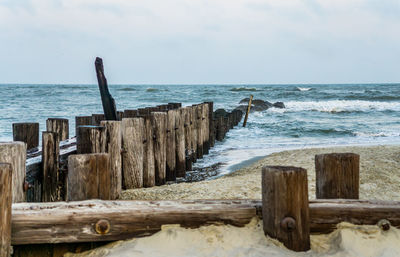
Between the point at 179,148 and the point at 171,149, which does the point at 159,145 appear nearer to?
the point at 171,149

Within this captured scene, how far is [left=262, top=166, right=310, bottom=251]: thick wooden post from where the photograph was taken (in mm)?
2535

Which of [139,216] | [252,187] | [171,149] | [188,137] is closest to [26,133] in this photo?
[139,216]

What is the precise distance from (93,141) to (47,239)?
1482 millimetres

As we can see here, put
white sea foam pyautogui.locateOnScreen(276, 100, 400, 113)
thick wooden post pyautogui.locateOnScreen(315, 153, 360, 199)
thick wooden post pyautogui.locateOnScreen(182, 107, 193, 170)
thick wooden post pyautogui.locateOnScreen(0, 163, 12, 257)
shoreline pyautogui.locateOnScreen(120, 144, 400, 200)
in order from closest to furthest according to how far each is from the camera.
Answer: thick wooden post pyautogui.locateOnScreen(0, 163, 12, 257)
thick wooden post pyautogui.locateOnScreen(315, 153, 360, 199)
shoreline pyautogui.locateOnScreen(120, 144, 400, 200)
thick wooden post pyautogui.locateOnScreen(182, 107, 193, 170)
white sea foam pyautogui.locateOnScreen(276, 100, 400, 113)

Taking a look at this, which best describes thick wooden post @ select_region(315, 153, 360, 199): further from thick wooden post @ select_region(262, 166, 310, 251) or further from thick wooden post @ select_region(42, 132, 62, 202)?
thick wooden post @ select_region(42, 132, 62, 202)

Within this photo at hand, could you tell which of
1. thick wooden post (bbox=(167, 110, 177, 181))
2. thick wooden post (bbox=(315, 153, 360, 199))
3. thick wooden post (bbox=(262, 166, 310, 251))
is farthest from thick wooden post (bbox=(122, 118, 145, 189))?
thick wooden post (bbox=(262, 166, 310, 251))

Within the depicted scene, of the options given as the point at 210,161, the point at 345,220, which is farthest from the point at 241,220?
the point at 210,161

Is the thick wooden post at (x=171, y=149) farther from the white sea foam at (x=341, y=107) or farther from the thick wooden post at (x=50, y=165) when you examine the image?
the white sea foam at (x=341, y=107)

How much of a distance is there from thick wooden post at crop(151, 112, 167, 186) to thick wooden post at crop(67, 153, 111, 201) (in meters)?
3.77

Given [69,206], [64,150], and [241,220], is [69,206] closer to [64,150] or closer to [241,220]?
[241,220]

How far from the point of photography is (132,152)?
220 inches

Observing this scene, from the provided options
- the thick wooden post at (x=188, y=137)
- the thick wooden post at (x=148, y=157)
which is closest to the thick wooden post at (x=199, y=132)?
the thick wooden post at (x=188, y=137)

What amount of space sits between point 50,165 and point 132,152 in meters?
1.94

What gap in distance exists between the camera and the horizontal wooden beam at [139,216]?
2504mm
